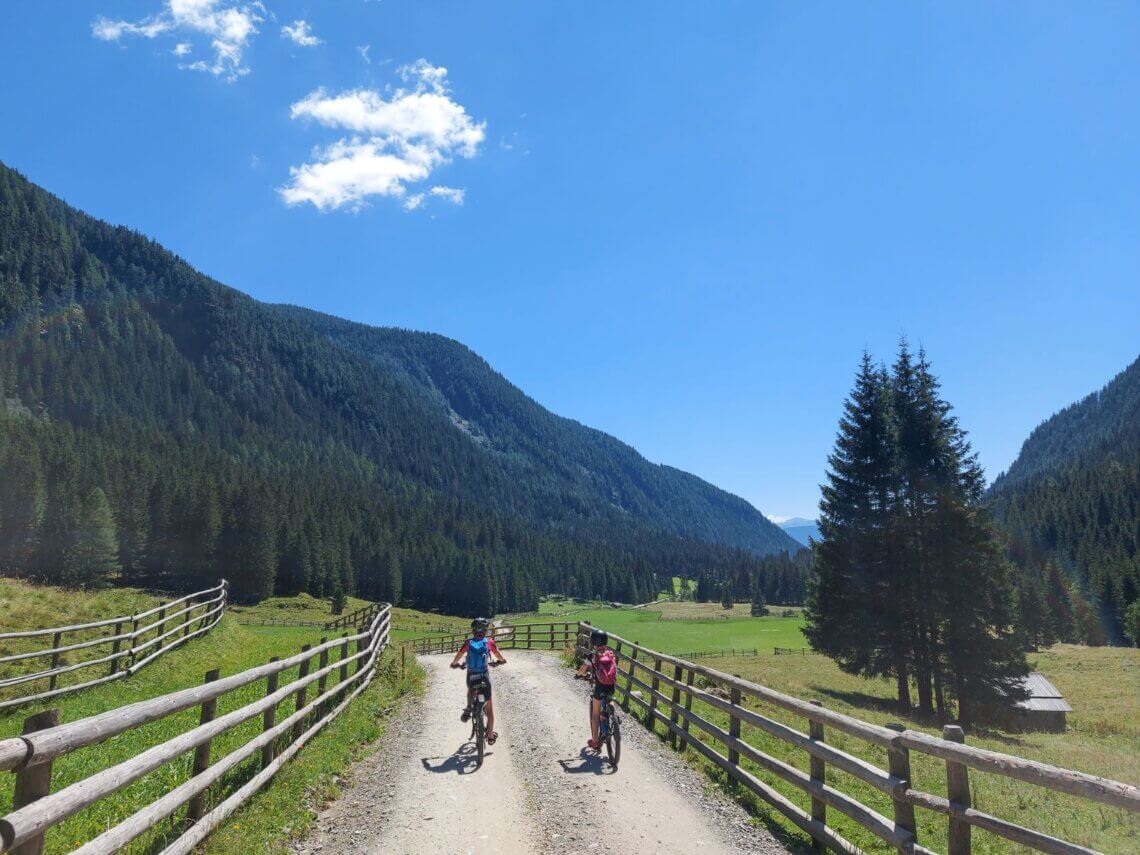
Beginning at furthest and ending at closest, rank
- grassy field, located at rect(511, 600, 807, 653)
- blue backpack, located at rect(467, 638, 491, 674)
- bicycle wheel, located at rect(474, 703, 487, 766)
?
grassy field, located at rect(511, 600, 807, 653) → blue backpack, located at rect(467, 638, 491, 674) → bicycle wheel, located at rect(474, 703, 487, 766)

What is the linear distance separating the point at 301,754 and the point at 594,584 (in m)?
169

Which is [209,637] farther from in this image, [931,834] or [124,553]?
[124,553]

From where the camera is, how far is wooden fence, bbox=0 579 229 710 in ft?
50.1

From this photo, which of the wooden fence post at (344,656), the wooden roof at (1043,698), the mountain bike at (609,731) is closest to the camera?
the mountain bike at (609,731)

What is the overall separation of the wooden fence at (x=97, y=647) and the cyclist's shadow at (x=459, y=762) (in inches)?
399

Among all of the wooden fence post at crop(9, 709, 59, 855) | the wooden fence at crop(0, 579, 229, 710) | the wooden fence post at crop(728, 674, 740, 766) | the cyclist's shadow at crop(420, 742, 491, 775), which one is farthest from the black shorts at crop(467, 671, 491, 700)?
the wooden fence at crop(0, 579, 229, 710)

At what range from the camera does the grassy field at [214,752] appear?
6.79 metres

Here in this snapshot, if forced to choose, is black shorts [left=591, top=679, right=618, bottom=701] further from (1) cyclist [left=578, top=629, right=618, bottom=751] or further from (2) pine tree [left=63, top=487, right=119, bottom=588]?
(2) pine tree [left=63, top=487, right=119, bottom=588]

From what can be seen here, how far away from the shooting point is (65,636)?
789 inches

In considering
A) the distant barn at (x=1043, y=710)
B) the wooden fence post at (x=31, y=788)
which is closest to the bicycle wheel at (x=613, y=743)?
the wooden fence post at (x=31, y=788)

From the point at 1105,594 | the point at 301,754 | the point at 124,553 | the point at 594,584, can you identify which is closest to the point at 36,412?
the point at 124,553

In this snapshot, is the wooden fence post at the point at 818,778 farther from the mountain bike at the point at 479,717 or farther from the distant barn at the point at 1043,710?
the distant barn at the point at 1043,710

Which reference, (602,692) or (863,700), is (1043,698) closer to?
(863,700)

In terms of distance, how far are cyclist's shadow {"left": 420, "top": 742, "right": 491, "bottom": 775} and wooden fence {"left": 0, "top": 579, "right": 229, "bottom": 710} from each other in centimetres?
1014
